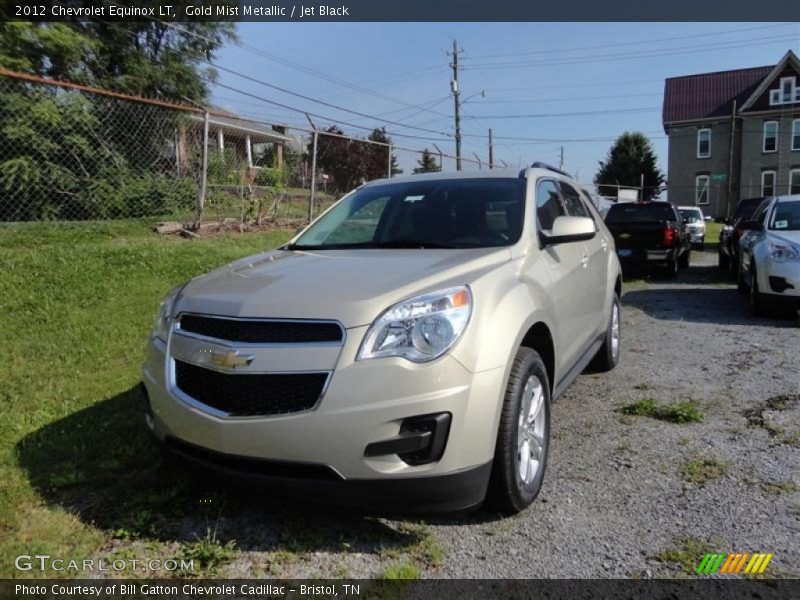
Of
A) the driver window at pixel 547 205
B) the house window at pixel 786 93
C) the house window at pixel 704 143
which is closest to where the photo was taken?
the driver window at pixel 547 205

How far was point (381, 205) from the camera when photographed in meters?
4.22

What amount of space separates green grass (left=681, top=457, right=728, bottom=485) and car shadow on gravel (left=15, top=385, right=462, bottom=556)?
61.2 inches

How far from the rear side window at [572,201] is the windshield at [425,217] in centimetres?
89

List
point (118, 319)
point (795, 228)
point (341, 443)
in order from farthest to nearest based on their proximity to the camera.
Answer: point (795, 228) → point (118, 319) → point (341, 443)

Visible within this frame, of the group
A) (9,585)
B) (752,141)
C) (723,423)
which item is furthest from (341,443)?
(752,141)

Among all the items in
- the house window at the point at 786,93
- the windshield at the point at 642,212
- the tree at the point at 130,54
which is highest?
the house window at the point at 786,93

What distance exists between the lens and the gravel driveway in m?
2.49

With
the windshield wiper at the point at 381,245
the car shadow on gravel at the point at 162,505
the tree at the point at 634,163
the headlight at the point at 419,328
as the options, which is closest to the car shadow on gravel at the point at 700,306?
the windshield wiper at the point at 381,245

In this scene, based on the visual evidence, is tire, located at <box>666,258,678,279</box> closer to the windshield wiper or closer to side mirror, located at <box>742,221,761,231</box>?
side mirror, located at <box>742,221,761,231</box>

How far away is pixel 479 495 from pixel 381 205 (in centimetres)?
234

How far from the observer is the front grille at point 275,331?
2.38 metres

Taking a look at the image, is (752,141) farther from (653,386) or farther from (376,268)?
(376,268)

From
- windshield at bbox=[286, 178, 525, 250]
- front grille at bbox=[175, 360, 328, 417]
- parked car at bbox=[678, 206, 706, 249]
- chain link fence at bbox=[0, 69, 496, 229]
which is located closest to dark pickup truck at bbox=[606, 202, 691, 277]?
chain link fence at bbox=[0, 69, 496, 229]

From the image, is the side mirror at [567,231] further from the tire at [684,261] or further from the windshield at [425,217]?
the tire at [684,261]
